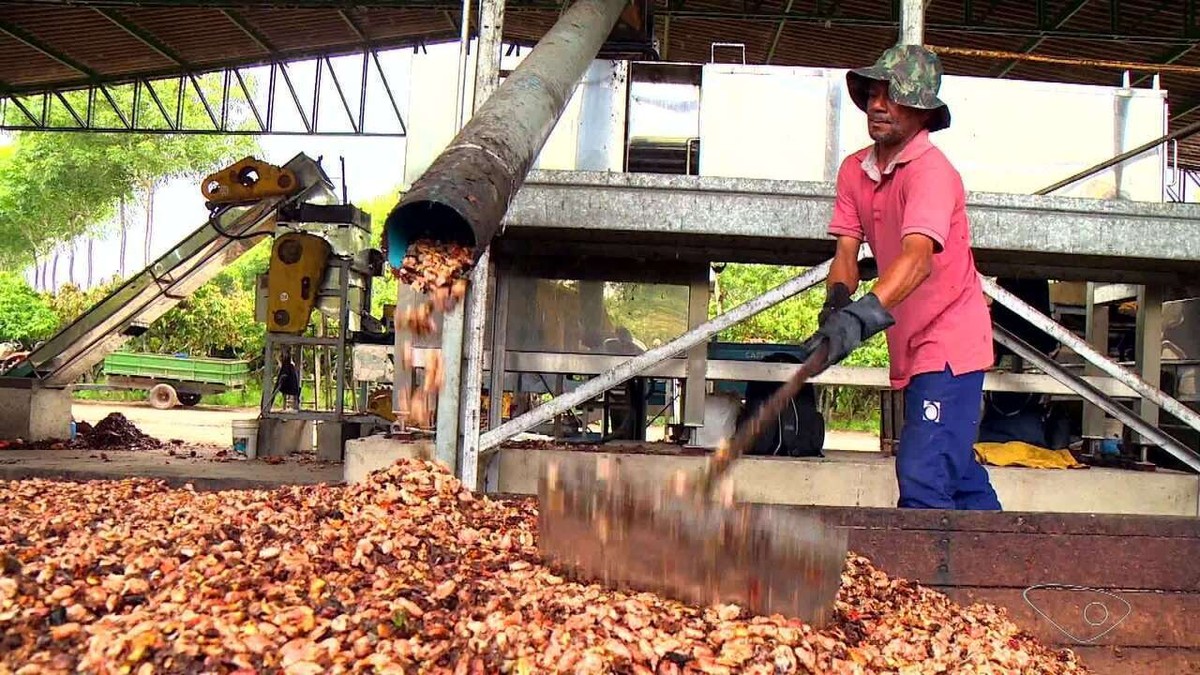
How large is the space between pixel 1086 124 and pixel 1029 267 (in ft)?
2.59

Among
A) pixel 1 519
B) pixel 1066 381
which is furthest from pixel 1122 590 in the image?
pixel 1 519

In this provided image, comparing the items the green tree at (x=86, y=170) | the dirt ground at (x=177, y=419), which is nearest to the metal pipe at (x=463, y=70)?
the dirt ground at (x=177, y=419)

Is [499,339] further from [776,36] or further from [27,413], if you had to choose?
[776,36]

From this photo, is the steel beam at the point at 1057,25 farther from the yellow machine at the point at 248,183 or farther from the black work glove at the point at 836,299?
the black work glove at the point at 836,299

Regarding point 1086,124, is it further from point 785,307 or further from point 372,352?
point 785,307

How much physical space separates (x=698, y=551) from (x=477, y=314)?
156 centimetres

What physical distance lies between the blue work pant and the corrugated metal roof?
6667 millimetres

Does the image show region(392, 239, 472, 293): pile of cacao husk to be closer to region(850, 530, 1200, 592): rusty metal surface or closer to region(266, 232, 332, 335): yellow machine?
region(850, 530, 1200, 592): rusty metal surface

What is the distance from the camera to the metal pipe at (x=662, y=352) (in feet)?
12.5

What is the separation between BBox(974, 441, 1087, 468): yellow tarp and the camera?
16.8 feet

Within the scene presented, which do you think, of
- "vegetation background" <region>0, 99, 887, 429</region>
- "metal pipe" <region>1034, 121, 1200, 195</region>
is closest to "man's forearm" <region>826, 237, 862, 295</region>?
"metal pipe" <region>1034, 121, 1200, 195</region>

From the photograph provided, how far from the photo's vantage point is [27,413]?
7.99 metres

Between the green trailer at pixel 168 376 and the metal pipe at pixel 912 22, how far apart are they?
17.2 m

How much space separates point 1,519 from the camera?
2688 millimetres
